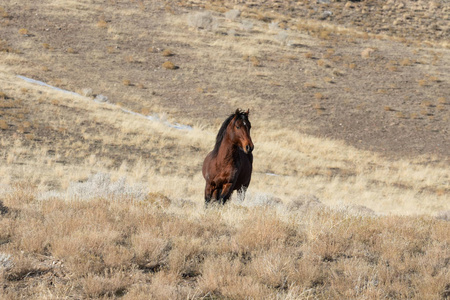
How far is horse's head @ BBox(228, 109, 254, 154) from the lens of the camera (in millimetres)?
9047

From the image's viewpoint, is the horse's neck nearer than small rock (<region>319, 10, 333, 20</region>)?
Yes

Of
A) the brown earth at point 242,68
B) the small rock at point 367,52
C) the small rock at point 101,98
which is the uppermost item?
the small rock at point 367,52

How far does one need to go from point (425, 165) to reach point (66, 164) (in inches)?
793

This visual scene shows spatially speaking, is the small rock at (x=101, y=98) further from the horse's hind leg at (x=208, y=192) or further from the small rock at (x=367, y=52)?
the small rock at (x=367, y=52)

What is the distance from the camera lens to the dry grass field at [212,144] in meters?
5.33

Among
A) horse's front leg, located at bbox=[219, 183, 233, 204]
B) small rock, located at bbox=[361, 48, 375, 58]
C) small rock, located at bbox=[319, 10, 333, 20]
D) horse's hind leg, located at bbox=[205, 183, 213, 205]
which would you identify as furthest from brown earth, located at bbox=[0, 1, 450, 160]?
horse's front leg, located at bbox=[219, 183, 233, 204]

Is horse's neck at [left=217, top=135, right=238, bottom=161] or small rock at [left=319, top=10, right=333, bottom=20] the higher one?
small rock at [left=319, top=10, right=333, bottom=20]

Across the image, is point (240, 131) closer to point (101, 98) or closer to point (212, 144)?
point (212, 144)

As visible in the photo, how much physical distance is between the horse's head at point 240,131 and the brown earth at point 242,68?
66.9ft

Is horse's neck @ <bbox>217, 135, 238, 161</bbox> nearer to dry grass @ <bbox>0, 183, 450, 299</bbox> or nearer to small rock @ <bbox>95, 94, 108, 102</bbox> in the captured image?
dry grass @ <bbox>0, 183, 450, 299</bbox>

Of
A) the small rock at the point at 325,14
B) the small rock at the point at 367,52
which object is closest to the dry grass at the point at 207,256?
the small rock at the point at 367,52

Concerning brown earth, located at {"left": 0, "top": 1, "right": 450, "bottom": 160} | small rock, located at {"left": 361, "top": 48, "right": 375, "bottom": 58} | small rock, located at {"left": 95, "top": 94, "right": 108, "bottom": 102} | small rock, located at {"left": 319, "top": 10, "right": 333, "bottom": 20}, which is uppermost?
small rock, located at {"left": 319, "top": 10, "right": 333, "bottom": 20}

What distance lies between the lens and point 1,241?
580 centimetres

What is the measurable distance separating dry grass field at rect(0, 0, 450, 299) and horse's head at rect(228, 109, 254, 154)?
49.3 inches
